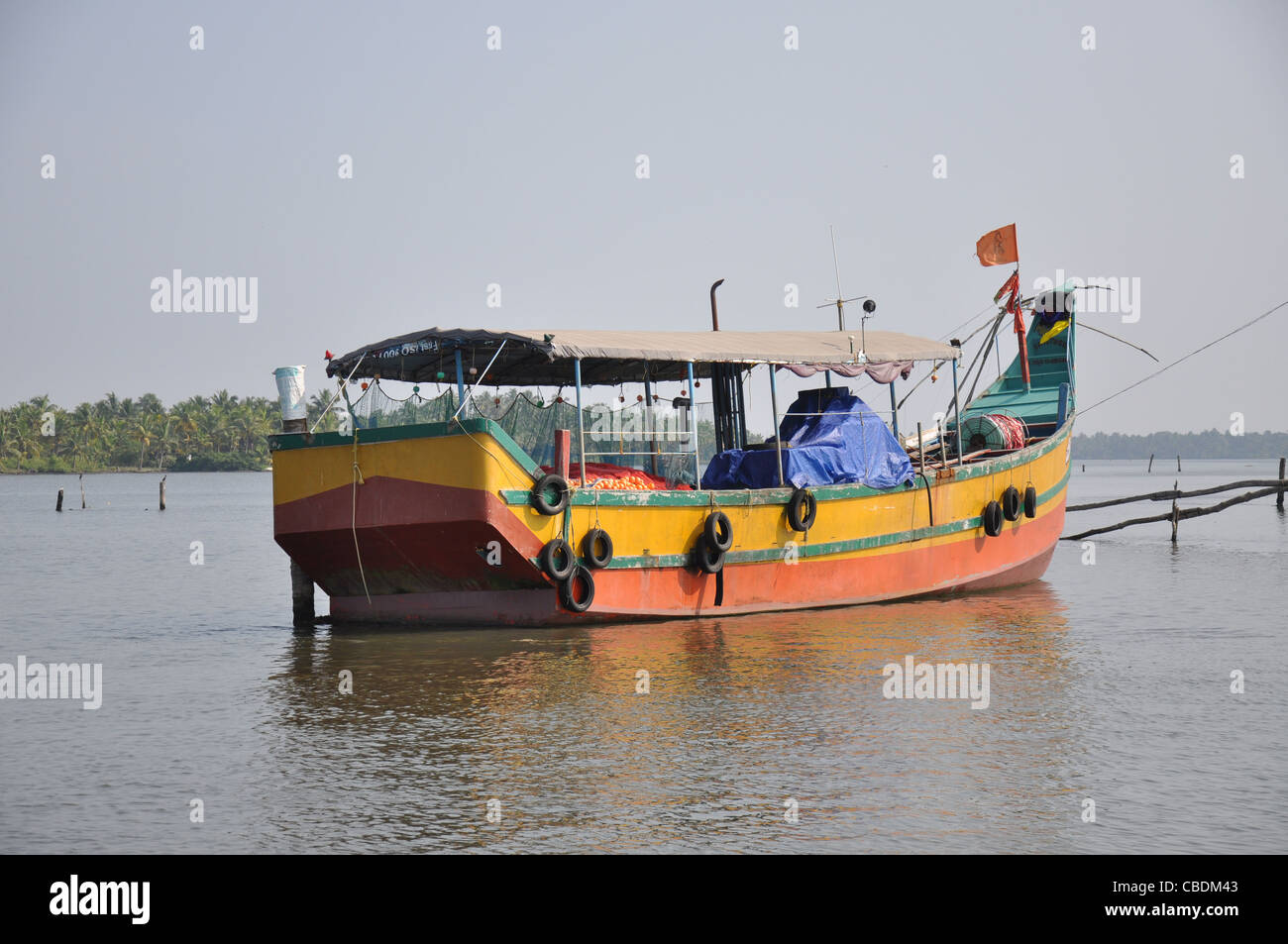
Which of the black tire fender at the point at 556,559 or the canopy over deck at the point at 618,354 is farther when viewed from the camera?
the canopy over deck at the point at 618,354

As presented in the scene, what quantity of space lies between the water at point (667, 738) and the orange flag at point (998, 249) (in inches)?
296

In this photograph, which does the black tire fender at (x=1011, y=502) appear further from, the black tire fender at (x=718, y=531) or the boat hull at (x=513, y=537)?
the black tire fender at (x=718, y=531)

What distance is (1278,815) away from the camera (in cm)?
905

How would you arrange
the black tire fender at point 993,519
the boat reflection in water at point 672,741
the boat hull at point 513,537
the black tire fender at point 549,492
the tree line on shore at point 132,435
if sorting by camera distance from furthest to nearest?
1. the tree line on shore at point 132,435
2. the black tire fender at point 993,519
3. the black tire fender at point 549,492
4. the boat hull at point 513,537
5. the boat reflection in water at point 672,741

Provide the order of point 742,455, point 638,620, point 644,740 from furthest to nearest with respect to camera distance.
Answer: point 742,455, point 638,620, point 644,740

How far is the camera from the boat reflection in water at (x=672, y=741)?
866 centimetres

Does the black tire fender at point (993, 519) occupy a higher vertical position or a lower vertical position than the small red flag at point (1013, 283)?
lower

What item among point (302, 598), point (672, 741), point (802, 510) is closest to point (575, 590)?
point (802, 510)

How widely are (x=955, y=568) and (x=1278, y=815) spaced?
12423 mm

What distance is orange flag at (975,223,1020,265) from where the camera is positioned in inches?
971

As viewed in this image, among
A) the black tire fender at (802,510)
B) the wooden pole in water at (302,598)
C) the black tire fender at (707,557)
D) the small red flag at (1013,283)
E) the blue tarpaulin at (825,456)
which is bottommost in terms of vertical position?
the wooden pole in water at (302,598)

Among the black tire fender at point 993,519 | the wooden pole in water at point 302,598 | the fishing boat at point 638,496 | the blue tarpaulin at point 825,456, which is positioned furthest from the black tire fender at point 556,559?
the black tire fender at point 993,519
